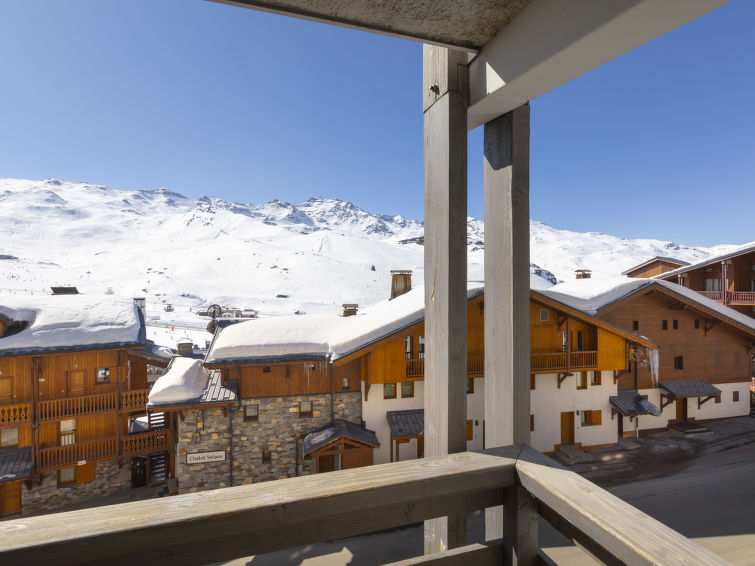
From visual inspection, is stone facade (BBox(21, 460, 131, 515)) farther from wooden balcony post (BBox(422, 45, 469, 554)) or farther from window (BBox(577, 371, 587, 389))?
window (BBox(577, 371, 587, 389))

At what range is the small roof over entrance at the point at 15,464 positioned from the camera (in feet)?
37.7

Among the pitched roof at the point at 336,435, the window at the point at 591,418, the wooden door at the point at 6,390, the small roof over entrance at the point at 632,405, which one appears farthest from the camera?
the window at the point at 591,418

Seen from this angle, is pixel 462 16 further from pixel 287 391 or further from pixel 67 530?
pixel 287 391

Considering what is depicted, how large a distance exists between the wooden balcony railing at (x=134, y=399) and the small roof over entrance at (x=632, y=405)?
60.8ft

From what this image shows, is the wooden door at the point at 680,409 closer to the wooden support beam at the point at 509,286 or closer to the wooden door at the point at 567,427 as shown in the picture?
the wooden door at the point at 567,427

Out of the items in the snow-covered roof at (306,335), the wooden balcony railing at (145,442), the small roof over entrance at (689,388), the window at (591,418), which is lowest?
the wooden balcony railing at (145,442)

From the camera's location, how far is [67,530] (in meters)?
0.86

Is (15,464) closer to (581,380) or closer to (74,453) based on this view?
(74,453)

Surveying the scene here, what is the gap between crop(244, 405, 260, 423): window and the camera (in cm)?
1241

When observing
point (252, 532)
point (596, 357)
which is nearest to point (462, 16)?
point (252, 532)

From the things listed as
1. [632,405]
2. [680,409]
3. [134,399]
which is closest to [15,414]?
[134,399]

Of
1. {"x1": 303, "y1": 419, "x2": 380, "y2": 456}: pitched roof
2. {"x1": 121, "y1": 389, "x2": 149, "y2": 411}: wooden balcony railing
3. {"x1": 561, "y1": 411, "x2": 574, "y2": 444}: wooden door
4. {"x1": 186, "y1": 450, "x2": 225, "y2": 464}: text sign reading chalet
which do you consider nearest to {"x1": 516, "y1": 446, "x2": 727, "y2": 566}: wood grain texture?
{"x1": 303, "y1": 419, "x2": 380, "y2": 456}: pitched roof

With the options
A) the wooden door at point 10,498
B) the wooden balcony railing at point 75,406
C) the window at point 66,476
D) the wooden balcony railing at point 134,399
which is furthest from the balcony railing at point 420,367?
the wooden door at point 10,498

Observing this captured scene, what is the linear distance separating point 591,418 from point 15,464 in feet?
68.4
